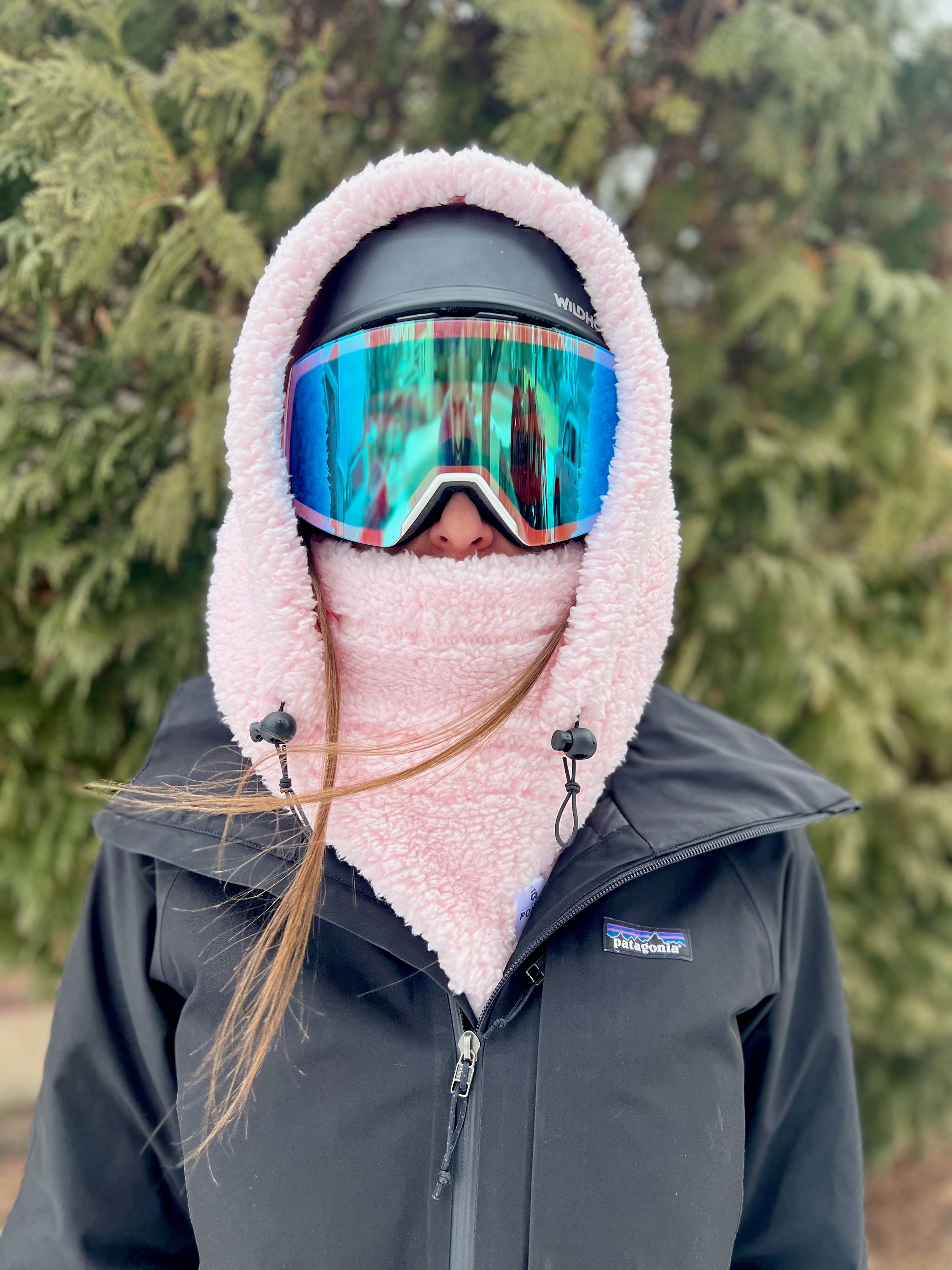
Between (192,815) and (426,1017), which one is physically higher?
(192,815)

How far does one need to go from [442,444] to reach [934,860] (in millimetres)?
2698

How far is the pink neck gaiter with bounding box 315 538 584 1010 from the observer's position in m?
1.22

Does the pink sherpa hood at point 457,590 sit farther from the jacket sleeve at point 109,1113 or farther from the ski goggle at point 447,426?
the jacket sleeve at point 109,1113

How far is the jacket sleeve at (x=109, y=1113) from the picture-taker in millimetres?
1298

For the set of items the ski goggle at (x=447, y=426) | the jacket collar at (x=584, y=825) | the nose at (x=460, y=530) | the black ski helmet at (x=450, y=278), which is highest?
the black ski helmet at (x=450, y=278)

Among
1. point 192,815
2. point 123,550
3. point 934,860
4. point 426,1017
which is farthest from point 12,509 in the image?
point 934,860

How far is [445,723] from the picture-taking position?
1.31m

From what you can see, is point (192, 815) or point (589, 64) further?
point (589, 64)

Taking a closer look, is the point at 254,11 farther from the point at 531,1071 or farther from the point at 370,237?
the point at 531,1071

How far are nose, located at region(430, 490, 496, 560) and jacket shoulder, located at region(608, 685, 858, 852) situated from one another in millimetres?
A: 467

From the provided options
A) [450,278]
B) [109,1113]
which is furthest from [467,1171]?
[450,278]

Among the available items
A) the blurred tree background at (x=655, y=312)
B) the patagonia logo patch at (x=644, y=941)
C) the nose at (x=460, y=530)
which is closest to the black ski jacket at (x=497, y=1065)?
the patagonia logo patch at (x=644, y=941)

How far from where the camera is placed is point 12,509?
1.87m

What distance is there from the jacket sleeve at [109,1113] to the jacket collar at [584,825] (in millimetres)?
150
